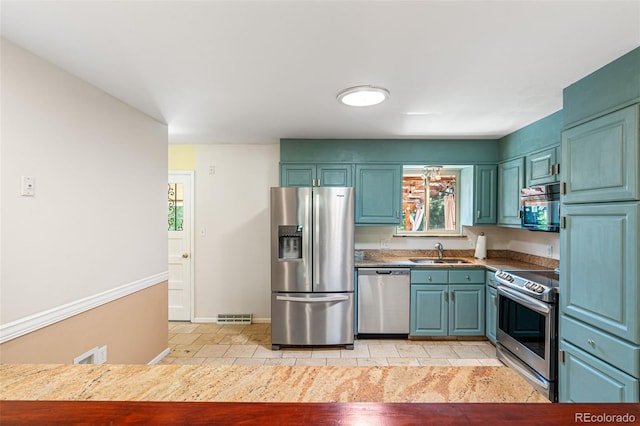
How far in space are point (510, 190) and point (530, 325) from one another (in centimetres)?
150

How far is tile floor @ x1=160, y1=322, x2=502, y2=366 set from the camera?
3.12 meters

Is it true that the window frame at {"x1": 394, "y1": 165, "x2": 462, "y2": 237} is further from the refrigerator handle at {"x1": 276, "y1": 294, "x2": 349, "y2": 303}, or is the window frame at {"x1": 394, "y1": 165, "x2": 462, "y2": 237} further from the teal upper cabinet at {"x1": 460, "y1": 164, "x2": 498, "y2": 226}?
the refrigerator handle at {"x1": 276, "y1": 294, "x2": 349, "y2": 303}

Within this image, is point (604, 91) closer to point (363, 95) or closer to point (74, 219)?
point (363, 95)

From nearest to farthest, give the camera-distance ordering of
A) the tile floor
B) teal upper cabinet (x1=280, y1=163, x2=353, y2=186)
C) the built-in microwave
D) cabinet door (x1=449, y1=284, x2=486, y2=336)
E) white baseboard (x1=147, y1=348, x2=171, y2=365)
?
the built-in microwave, white baseboard (x1=147, y1=348, x2=171, y2=365), the tile floor, cabinet door (x1=449, y1=284, x2=486, y2=336), teal upper cabinet (x1=280, y1=163, x2=353, y2=186)

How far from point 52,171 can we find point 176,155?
7.73ft

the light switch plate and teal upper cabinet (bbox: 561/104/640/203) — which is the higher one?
teal upper cabinet (bbox: 561/104/640/203)

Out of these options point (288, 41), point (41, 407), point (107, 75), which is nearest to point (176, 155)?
point (107, 75)

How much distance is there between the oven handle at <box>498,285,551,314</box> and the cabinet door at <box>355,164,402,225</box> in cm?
129

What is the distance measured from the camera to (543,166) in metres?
3.00

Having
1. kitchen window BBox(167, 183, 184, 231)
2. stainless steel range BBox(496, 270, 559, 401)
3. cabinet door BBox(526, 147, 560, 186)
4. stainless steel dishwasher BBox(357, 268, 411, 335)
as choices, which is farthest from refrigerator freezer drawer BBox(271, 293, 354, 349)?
cabinet door BBox(526, 147, 560, 186)

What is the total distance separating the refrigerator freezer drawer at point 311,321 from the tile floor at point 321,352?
129 millimetres

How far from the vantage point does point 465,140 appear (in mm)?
3809

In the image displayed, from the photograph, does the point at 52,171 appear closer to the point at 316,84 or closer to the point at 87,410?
the point at 316,84

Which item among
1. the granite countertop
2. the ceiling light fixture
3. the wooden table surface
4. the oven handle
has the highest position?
the ceiling light fixture
